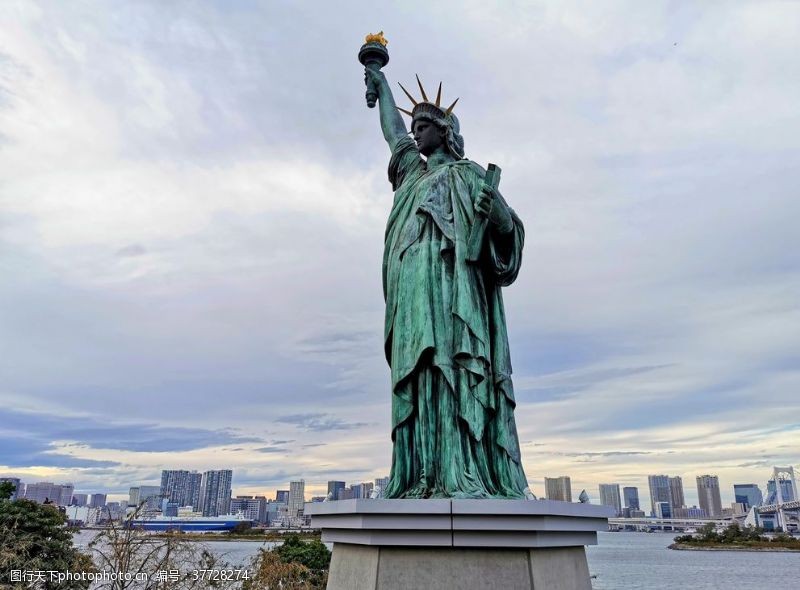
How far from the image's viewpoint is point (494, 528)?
3984 millimetres

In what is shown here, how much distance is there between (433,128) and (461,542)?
13.4 feet

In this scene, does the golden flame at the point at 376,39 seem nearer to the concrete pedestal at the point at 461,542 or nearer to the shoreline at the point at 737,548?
the concrete pedestal at the point at 461,542

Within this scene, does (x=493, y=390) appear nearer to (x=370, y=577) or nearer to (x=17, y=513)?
(x=370, y=577)

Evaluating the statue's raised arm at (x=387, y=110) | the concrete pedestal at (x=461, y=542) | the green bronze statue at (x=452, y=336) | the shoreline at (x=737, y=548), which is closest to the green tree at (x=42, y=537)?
the green bronze statue at (x=452, y=336)

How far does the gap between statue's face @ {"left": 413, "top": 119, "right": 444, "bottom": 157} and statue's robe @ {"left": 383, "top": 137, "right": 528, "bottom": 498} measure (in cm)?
59

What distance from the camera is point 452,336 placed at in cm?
524

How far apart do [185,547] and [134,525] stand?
241 centimetres

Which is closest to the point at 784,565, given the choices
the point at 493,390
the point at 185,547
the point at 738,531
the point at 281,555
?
the point at 738,531

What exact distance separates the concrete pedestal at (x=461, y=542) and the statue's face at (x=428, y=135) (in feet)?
12.3

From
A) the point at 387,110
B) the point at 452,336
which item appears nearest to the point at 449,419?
the point at 452,336

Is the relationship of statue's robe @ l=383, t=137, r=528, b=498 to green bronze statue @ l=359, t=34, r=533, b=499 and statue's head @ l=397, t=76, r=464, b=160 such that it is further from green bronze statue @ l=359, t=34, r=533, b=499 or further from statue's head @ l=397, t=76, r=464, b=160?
statue's head @ l=397, t=76, r=464, b=160

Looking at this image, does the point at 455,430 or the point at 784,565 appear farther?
the point at 784,565

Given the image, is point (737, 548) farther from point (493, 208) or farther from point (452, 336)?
point (493, 208)

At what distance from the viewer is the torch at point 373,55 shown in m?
7.36
